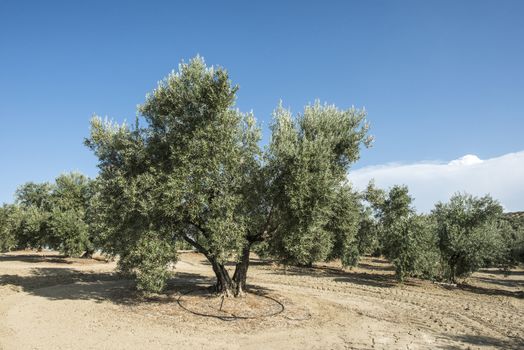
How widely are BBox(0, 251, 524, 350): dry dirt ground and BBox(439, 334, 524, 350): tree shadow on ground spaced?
2.1 inches

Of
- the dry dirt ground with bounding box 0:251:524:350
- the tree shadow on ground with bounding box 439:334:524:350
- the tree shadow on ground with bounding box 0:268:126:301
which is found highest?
the tree shadow on ground with bounding box 0:268:126:301

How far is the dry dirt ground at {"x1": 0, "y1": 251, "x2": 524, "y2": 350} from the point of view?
53.9 feet

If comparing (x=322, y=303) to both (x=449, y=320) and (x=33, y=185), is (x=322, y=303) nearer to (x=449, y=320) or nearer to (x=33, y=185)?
(x=449, y=320)

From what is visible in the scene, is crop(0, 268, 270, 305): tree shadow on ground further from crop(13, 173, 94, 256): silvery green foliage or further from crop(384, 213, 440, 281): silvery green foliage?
crop(384, 213, 440, 281): silvery green foliage

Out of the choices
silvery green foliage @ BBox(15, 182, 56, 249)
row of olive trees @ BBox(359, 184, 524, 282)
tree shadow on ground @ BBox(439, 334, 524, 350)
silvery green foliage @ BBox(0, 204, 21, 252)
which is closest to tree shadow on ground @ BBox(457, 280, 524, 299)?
row of olive trees @ BBox(359, 184, 524, 282)

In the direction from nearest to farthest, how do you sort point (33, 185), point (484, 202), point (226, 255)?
1. point (226, 255)
2. point (484, 202)
3. point (33, 185)

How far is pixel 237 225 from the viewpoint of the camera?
21.0m

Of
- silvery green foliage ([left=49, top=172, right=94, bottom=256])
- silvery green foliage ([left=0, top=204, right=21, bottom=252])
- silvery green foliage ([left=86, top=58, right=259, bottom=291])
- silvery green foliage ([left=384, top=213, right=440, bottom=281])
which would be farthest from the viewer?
silvery green foliage ([left=0, top=204, right=21, bottom=252])

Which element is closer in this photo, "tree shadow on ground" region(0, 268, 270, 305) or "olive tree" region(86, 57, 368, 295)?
"olive tree" region(86, 57, 368, 295)

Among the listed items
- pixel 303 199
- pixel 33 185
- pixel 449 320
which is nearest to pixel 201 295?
pixel 303 199

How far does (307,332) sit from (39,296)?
63.5 ft

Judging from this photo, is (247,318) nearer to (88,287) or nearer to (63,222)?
(88,287)

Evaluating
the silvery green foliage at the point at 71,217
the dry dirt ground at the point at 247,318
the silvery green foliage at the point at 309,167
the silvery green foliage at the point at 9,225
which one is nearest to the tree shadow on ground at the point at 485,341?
the dry dirt ground at the point at 247,318

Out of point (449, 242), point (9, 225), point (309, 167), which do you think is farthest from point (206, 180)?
point (9, 225)
